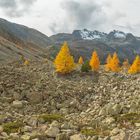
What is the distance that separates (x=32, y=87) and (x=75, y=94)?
597 cm

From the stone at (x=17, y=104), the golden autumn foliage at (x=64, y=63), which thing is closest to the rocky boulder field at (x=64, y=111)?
the stone at (x=17, y=104)

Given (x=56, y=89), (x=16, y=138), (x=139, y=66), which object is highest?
(x=139, y=66)

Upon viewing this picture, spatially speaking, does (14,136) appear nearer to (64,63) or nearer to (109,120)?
(109,120)

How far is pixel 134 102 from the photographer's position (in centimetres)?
3331

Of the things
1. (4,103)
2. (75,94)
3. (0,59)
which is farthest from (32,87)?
(0,59)

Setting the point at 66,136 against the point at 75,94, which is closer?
the point at 66,136

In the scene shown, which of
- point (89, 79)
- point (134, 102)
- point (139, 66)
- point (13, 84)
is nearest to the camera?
point (134, 102)

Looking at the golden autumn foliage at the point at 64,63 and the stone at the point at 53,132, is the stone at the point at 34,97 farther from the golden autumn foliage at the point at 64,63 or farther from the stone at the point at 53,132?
the golden autumn foliage at the point at 64,63

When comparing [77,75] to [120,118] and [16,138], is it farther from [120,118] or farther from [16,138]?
[16,138]

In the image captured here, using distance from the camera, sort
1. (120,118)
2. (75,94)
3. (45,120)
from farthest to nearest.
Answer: (75,94), (120,118), (45,120)

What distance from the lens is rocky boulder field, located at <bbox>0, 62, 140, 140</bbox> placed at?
19.5 metres

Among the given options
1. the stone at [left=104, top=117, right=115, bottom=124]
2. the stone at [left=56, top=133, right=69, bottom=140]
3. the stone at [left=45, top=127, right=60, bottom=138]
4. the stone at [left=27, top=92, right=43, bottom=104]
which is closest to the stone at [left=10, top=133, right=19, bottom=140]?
the stone at [left=45, top=127, right=60, bottom=138]

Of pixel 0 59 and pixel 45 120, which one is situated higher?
pixel 0 59

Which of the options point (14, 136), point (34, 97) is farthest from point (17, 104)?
point (14, 136)
